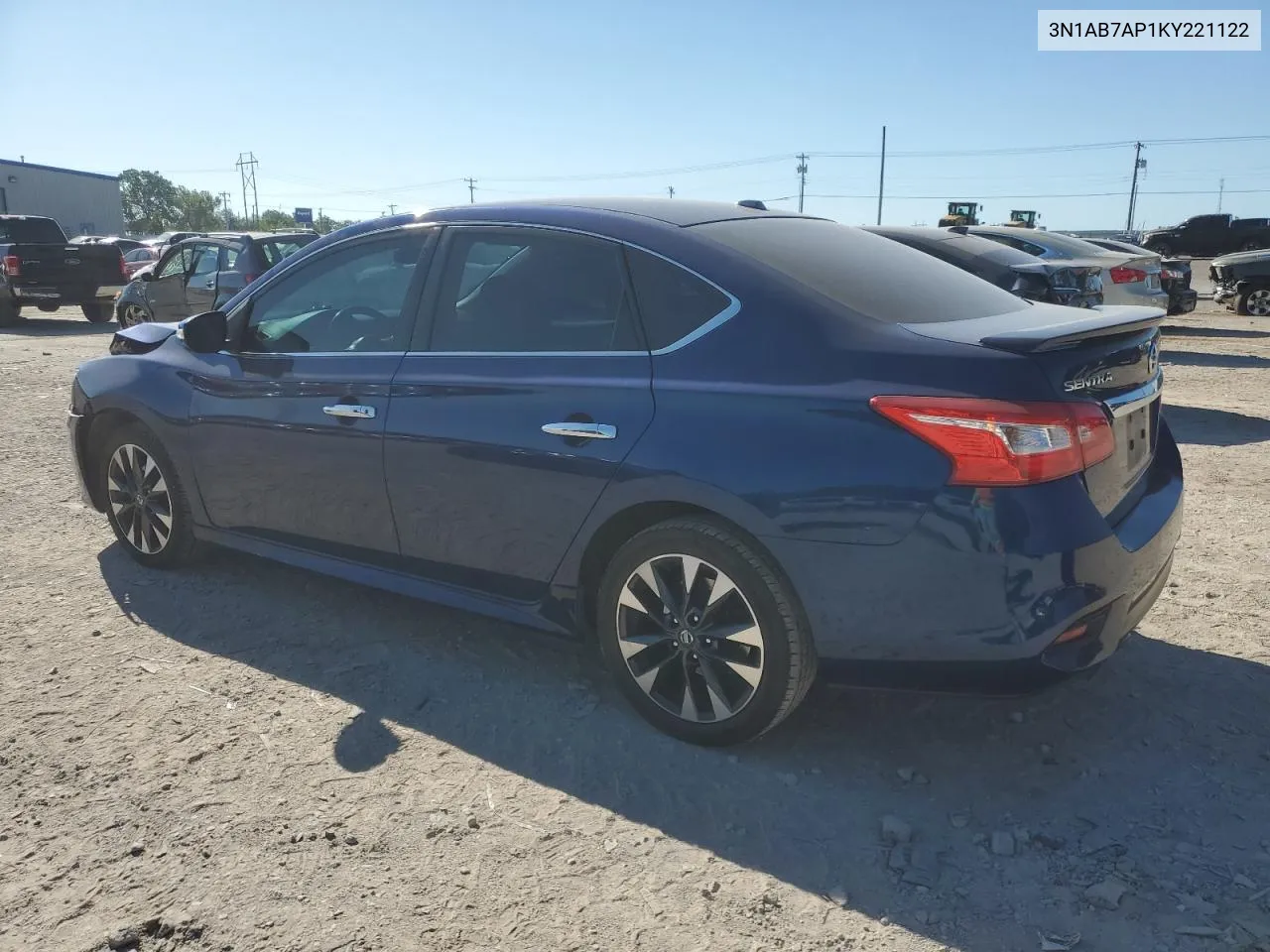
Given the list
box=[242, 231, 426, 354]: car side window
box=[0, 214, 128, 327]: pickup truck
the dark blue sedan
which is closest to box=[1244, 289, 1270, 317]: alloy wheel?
the dark blue sedan

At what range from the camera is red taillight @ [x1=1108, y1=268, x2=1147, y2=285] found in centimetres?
1168

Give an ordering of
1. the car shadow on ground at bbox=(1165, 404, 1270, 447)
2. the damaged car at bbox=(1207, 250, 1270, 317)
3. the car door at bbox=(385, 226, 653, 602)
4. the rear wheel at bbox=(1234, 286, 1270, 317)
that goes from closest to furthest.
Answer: the car door at bbox=(385, 226, 653, 602) → the car shadow on ground at bbox=(1165, 404, 1270, 447) → the damaged car at bbox=(1207, 250, 1270, 317) → the rear wheel at bbox=(1234, 286, 1270, 317)

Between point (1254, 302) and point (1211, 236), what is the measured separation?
17095mm

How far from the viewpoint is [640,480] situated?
3.01 meters

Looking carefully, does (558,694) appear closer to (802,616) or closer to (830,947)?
(802,616)

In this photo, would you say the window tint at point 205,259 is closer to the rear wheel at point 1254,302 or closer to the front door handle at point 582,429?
the front door handle at point 582,429

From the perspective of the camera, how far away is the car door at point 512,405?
3.16 metres

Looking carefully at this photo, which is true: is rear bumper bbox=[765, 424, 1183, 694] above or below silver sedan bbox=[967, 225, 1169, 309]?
below

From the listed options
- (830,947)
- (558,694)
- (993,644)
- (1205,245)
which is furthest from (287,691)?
(1205,245)

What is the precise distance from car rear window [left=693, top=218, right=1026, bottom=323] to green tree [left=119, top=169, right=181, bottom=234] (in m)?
134

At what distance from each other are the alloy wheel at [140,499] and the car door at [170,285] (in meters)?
9.90

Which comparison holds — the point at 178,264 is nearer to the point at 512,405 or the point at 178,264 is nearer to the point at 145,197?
the point at 512,405

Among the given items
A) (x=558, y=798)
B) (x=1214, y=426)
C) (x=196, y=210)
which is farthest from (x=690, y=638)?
(x=196, y=210)

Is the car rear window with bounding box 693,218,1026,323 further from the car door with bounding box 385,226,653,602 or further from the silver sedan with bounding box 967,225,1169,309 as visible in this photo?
the silver sedan with bounding box 967,225,1169,309
